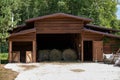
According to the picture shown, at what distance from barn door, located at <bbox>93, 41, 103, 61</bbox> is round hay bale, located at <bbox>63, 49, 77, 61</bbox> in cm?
229

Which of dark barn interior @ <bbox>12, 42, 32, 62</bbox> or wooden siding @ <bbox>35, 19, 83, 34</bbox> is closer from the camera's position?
wooden siding @ <bbox>35, 19, 83, 34</bbox>

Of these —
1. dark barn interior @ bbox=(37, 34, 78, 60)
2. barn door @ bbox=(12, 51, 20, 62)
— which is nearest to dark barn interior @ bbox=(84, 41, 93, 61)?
dark barn interior @ bbox=(37, 34, 78, 60)

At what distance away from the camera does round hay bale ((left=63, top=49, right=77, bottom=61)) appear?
112ft

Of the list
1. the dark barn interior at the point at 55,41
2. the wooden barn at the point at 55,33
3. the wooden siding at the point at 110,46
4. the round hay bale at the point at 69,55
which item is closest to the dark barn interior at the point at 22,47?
the wooden barn at the point at 55,33

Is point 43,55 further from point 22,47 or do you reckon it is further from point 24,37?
point 24,37

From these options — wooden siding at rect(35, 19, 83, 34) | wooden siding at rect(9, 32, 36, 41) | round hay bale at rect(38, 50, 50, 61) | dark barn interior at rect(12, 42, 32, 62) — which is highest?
wooden siding at rect(35, 19, 83, 34)

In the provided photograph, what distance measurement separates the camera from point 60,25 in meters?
32.9

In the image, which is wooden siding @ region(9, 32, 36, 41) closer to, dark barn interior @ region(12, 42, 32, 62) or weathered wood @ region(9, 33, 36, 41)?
weathered wood @ region(9, 33, 36, 41)

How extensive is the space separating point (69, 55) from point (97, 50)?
286 centimetres

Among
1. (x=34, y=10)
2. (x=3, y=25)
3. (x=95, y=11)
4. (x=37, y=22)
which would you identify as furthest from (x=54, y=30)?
(x=34, y=10)

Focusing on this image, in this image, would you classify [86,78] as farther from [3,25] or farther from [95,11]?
[95,11]

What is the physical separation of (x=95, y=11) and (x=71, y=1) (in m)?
4.04

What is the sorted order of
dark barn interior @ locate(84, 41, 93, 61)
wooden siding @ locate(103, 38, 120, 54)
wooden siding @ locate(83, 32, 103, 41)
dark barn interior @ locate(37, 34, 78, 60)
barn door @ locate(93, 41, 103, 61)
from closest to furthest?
barn door @ locate(93, 41, 103, 61), wooden siding @ locate(83, 32, 103, 41), wooden siding @ locate(103, 38, 120, 54), dark barn interior @ locate(84, 41, 93, 61), dark barn interior @ locate(37, 34, 78, 60)

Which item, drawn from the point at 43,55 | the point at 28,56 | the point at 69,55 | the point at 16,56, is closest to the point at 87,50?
the point at 69,55
